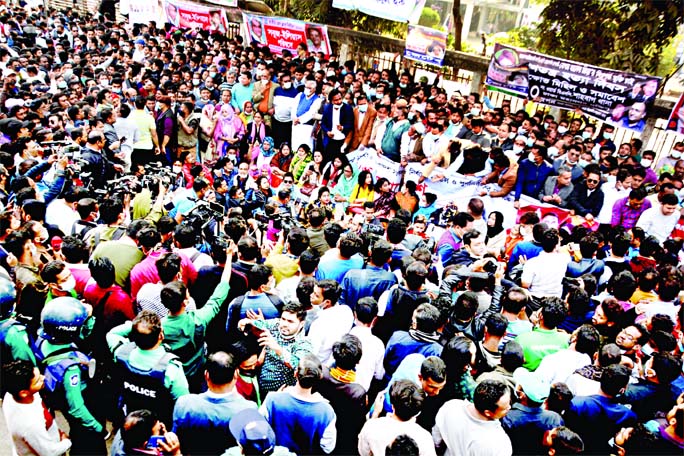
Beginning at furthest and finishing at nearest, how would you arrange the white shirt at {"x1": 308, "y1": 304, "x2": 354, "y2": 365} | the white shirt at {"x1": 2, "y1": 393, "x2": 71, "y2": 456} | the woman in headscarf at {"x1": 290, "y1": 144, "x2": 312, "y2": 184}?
the woman in headscarf at {"x1": 290, "y1": 144, "x2": 312, "y2": 184}, the white shirt at {"x1": 308, "y1": 304, "x2": 354, "y2": 365}, the white shirt at {"x1": 2, "y1": 393, "x2": 71, "y2": 456}

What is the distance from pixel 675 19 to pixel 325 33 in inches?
275

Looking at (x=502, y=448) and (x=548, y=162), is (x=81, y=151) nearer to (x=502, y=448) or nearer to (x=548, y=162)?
(x=502, y=448)

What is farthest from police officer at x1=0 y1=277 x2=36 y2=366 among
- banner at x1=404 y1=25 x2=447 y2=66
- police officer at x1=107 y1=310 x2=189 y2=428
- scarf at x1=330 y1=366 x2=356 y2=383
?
banner at x1=404 y1=25 x2=447 y2=66

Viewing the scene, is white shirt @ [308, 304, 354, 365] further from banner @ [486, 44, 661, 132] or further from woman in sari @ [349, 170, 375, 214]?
banner @ [486, 44, 661, 132]

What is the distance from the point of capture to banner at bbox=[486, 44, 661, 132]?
7.62 meters

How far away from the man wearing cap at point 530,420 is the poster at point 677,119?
6.26m

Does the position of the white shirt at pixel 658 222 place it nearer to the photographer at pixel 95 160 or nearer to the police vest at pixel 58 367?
the police vest at pixel 58 367

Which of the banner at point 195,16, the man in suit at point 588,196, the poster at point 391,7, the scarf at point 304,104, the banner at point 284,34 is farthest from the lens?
the banner at point 195,16

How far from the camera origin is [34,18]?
1491 cm

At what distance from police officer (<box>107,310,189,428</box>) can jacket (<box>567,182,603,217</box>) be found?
5195 mm

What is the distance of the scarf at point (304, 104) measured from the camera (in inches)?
328

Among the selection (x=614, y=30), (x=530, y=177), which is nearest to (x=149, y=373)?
(x=530, y=177)

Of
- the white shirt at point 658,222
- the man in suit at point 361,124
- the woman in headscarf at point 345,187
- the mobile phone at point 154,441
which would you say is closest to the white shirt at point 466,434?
the mobile phone at point 154,441

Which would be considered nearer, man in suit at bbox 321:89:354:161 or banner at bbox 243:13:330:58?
man in suit at bbox 321:89:354:161
